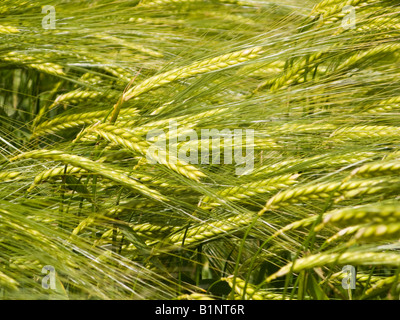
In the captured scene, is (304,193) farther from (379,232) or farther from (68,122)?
(68,122)

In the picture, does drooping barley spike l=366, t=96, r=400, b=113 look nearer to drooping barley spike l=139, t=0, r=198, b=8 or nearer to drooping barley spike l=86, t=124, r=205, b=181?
drooping barley spike l=86, t=124, r=205, b=181

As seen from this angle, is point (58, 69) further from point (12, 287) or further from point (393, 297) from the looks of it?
point (393, 297)

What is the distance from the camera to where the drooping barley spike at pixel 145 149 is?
0.70 meters

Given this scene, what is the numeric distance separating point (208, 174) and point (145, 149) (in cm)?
14

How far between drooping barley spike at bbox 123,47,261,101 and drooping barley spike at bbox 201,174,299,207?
0.22 metres

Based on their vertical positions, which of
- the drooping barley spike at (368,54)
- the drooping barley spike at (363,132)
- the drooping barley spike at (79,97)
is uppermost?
the drooping barley spike at (368,54)

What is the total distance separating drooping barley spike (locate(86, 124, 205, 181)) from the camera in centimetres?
70

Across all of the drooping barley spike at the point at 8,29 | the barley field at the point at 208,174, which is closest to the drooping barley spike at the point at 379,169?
the barley field at the point at 208,174

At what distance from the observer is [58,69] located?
1.19 m

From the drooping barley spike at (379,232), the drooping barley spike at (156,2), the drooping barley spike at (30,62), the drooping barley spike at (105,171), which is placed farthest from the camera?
Result: the drooping barley spike at (156,2)

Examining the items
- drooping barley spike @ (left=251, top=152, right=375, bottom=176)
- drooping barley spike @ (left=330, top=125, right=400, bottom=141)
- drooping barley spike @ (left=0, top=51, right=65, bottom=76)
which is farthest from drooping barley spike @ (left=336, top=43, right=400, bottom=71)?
drooping barley spike @ (left=0, top=51, right=65, bottom=76)

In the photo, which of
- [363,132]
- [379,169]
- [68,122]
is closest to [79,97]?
[68,122]

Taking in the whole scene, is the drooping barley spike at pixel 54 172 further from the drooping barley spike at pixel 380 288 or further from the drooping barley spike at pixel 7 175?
the drooping barley spike at pixel 380 288
